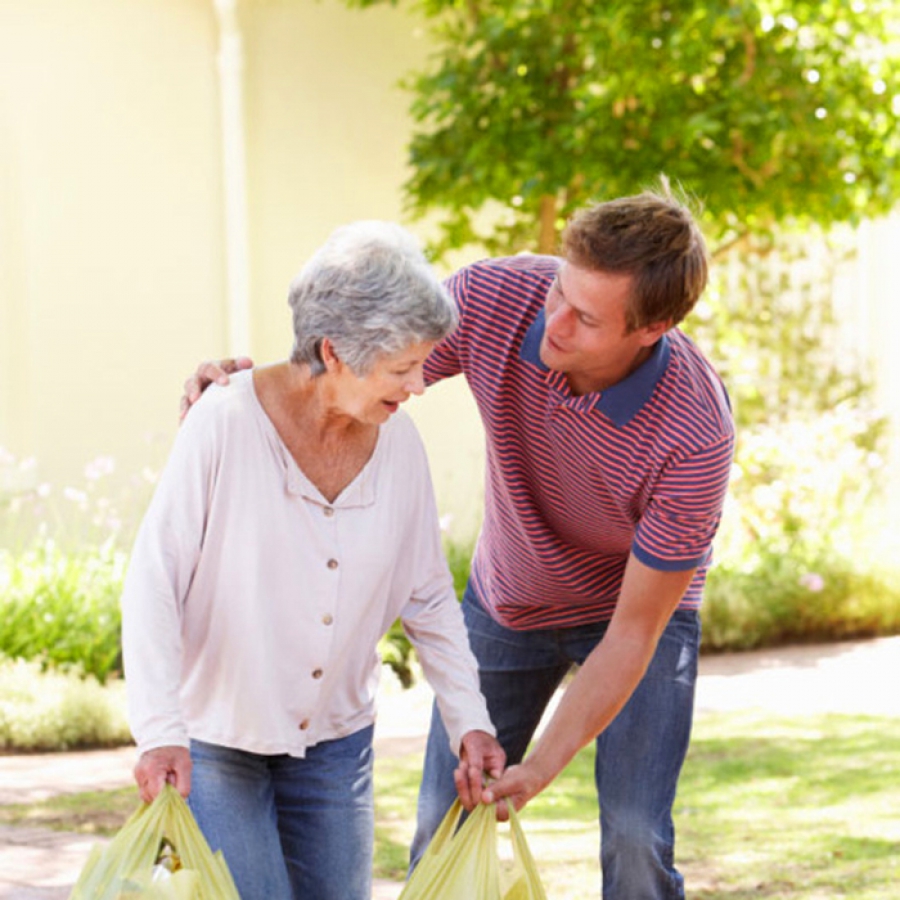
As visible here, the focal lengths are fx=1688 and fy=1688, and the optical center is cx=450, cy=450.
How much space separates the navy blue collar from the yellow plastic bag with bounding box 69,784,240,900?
0.98 metres

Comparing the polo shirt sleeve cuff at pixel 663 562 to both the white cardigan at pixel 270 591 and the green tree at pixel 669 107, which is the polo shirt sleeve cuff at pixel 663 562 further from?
the green tree at pixel 669 107

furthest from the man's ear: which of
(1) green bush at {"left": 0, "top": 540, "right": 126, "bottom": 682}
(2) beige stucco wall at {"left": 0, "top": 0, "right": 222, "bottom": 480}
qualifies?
(2) beige stucco wall at {"left": 0, "top": 0, "right": 222, "bottom": 480}

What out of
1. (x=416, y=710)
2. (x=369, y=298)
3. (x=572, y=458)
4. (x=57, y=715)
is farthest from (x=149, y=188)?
(x=369, y=298)

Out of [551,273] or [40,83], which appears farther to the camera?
[40,83]

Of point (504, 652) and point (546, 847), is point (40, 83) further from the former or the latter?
point (504, 652)

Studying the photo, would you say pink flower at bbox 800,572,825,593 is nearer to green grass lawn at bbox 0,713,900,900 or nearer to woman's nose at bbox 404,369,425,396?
green grass lawn at bbox 0,713,900,900

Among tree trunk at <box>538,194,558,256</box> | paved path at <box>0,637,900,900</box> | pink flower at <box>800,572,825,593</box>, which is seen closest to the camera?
paved path at <box>0,637,900,900</box>

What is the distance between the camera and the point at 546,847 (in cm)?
514

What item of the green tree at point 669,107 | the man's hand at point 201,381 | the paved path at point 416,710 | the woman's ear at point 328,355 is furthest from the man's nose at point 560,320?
the green tree at point 669,107

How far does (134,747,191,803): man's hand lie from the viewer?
8.17ft

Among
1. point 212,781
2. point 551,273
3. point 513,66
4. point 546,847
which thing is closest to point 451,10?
point 513,66

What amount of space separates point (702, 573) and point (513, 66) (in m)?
5.83

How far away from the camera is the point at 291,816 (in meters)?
2.92

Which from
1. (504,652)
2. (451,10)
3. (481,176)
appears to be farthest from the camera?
(451,10)
